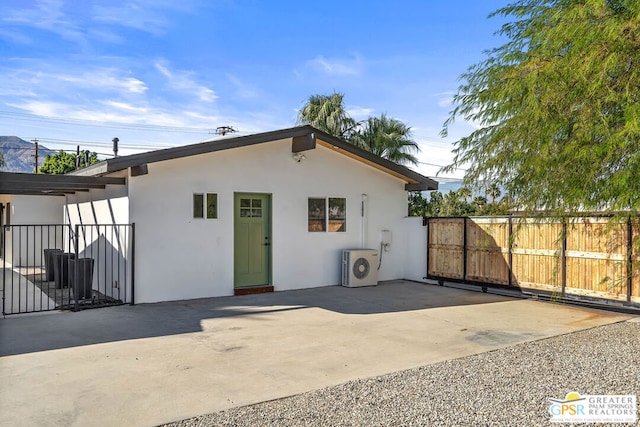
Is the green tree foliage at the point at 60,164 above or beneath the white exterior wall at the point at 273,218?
above

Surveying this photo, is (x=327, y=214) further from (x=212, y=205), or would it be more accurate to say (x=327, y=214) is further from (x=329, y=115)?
(x=329, y=115)

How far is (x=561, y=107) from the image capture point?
486 centimetres

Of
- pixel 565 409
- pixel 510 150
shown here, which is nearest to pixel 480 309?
pixel 510 150

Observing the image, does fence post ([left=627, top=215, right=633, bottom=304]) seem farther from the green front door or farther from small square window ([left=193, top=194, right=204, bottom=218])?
small square window ([left=193, top=194, right=204, bottom=218])

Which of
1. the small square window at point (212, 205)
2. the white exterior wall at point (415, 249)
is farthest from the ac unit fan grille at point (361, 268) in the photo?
the small square window at point (212, 205)

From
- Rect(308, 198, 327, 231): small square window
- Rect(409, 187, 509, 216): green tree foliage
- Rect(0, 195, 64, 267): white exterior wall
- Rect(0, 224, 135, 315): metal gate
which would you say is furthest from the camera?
Rect(0, 195, 64, 267): white exterior wall

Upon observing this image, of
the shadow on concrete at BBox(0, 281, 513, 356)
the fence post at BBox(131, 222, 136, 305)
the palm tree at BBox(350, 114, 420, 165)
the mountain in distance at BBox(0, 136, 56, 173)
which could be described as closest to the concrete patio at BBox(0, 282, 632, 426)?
the shadow on concrete at BBox(0, 281, 513, 356)

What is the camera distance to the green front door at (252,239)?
948cm

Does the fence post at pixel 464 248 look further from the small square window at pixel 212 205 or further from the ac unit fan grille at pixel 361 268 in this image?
the small square window at pixel 212 205

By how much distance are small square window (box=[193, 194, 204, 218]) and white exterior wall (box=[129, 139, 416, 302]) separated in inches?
4.8

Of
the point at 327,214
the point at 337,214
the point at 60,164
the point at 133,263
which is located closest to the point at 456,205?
the point at 337,214

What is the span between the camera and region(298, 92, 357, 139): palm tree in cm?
1778

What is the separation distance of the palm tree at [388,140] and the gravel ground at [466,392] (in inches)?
469

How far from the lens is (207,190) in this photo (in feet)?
29.6
